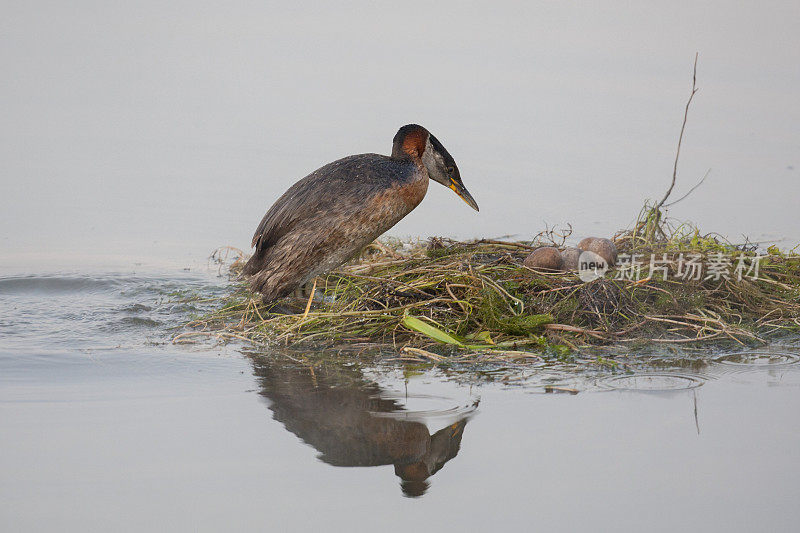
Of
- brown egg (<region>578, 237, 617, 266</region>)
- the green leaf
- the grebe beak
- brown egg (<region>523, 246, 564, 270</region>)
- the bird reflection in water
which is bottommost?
the bird reflection in water

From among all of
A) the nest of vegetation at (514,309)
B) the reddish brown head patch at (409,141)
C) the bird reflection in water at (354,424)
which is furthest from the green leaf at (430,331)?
the reddish brown head patch at (409,141)

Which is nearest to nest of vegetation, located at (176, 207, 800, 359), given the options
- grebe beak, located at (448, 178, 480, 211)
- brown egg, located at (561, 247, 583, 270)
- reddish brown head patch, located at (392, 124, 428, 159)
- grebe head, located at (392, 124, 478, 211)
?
brown egg, located at (561, 247, 583, 270)

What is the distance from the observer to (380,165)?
721 cm

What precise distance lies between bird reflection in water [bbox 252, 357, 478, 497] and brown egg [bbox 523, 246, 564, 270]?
1873 millimetres

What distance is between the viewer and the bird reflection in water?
180 inches

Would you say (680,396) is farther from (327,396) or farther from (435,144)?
(435,144)

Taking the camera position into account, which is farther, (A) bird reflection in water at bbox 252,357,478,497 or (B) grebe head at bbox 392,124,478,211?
(B) grebe head at bbox 392,124,478,211

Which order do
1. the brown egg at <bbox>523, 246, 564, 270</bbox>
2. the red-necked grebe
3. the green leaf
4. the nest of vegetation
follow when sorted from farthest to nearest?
1. the brown egg at <bbox>523, 246, 564, 270</bbox>
2. the red-necked grebe
3. the nest of vegetation
4. the green leaf

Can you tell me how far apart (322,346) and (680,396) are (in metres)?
2.41

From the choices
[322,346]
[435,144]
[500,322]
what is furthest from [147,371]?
[435,144]

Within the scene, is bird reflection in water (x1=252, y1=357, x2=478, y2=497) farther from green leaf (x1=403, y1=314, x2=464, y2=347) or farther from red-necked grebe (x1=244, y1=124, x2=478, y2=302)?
red-necked grebe (x1=244, y1=124, x2=478, y2=302)

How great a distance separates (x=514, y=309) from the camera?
6707 millimetres

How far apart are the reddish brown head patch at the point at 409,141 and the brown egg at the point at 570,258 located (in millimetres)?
1350

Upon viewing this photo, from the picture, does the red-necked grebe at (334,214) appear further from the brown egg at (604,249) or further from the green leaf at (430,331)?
the brown egg at (604,249)
